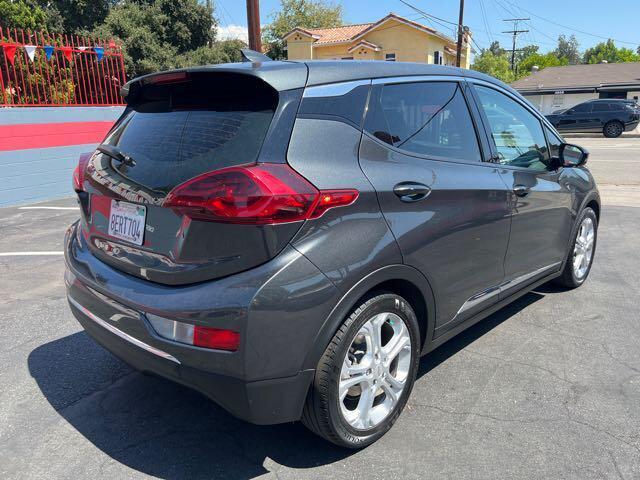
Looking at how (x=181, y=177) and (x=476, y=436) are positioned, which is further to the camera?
(x=476, y=436)

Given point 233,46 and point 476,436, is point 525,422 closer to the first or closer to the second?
point 476,436

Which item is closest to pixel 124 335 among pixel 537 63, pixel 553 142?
pixel 553 142

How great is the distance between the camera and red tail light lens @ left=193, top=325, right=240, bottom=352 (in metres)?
2.10

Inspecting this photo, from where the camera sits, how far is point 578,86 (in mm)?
41938

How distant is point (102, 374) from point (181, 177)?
5.46 ft

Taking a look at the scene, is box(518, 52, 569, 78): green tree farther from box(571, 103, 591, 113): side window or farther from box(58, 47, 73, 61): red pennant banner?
box(58, 47, 73, 61): red pennant banner

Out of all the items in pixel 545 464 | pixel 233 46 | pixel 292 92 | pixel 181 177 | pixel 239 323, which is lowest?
pixel 545 464

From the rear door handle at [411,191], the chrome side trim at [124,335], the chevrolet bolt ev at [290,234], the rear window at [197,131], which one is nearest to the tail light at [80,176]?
the chevrolet bolt ev at [290,234]

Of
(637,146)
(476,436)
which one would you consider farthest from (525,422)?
(637,146)

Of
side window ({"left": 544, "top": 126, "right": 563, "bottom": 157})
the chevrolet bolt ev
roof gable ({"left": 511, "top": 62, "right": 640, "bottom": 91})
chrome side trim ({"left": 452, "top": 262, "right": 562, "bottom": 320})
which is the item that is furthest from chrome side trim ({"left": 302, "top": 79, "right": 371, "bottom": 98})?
roof gable ({"left": 511, "top": 62, "right": 640, "bottom": 91})

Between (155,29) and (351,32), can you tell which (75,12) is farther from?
(351,32)

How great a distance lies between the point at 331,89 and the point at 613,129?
2901 cm

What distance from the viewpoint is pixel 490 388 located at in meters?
3.18

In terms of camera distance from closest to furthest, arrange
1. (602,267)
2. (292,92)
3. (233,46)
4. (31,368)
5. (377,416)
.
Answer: (292,92)
(377,416)
(31,368)
(602,267)
(233,46)
